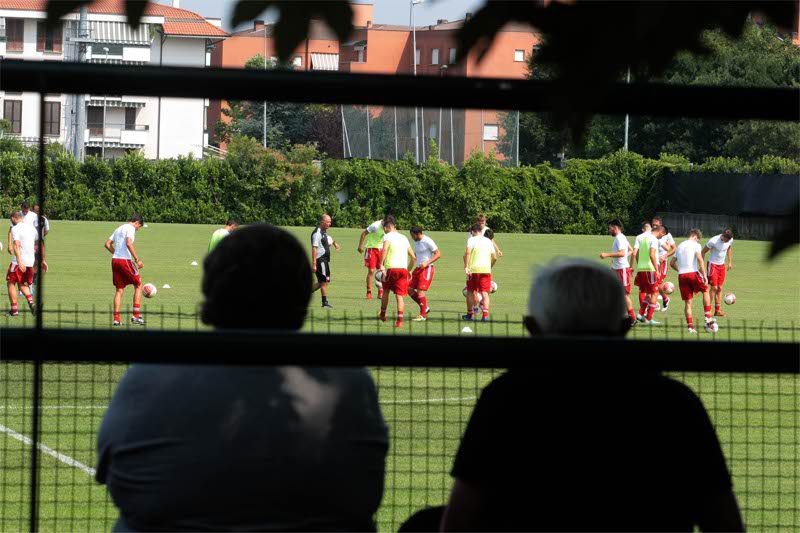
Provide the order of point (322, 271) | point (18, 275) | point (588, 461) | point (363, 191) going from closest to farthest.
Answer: point (588, 461), point (18, 275), point (322, 271), point (363, 191)

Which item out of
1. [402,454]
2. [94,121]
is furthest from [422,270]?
[94,121]

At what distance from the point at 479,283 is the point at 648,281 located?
3.55 meters

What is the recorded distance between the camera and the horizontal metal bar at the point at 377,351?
139cm

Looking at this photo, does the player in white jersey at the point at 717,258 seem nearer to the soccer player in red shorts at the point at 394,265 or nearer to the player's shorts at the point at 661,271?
the player's shorts at the point at 661,271

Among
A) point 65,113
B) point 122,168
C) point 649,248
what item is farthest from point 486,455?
point 65,113

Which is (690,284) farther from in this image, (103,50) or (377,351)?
(103,50)

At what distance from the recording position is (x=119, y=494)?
92.1 inches

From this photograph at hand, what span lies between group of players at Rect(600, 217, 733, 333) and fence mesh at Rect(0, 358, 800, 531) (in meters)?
9.13

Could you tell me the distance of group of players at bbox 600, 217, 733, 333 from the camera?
23016mm

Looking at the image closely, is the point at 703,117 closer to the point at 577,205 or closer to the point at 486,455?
the point at 486,455

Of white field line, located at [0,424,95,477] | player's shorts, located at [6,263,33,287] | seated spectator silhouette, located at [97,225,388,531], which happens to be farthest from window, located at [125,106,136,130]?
seated spectator silhouette, located at [97,225,388,531]

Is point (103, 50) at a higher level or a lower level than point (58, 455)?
higher

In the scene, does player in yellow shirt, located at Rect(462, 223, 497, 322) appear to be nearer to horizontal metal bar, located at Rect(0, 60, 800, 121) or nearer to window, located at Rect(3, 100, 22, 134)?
horizontal metal bar, located at Rect(0, 60, 800, 121)

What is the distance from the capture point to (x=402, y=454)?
32.0 ft
